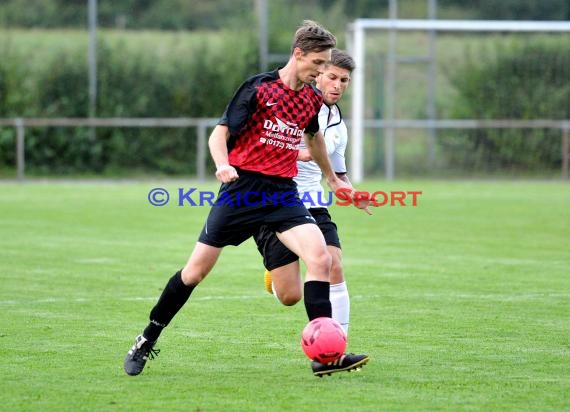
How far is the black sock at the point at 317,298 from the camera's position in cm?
658

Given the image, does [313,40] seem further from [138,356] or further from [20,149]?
[20,149]

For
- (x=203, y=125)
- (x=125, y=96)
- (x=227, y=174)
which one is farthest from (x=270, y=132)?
(x=125, y=96)

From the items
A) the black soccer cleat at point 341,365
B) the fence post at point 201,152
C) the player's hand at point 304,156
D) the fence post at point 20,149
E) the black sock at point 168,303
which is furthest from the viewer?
the fence post at point 201,152

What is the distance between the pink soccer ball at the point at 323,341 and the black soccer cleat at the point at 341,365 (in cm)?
8

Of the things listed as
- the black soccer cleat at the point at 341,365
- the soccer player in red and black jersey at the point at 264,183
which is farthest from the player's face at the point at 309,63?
the black soccer cleat at the point at 341,365

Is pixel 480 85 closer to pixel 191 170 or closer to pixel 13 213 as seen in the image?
pixel 191 170

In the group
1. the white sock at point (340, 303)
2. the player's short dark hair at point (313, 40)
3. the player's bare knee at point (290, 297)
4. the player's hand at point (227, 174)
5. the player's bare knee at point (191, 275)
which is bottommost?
the white sock at point (340, 303)

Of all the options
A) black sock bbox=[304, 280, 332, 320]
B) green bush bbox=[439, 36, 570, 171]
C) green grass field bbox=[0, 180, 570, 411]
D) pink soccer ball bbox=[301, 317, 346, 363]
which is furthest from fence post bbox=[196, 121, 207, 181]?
pink soccer ball bbox=[301, 317, 346, 363]

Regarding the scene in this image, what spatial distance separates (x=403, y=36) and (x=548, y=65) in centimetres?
382

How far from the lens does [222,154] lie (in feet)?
21.3

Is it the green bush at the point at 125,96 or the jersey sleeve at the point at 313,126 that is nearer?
the jersey sleeve at the point at 313,126

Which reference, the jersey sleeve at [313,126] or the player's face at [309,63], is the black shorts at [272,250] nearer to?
the jersey sleeve at [313,126]

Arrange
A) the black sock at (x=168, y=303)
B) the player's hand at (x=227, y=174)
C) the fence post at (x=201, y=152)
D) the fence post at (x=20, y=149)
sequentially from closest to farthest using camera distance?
the player's hand at (x=227, y=174) < the black sock at (x=168, y=303) < the fence post at (x=20, y=149) < the fence post at (x=201, y=152)

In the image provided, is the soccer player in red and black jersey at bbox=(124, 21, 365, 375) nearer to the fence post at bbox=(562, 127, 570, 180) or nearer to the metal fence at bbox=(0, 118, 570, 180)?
the metal fence at bbox=(0, 118, 570, 180)
